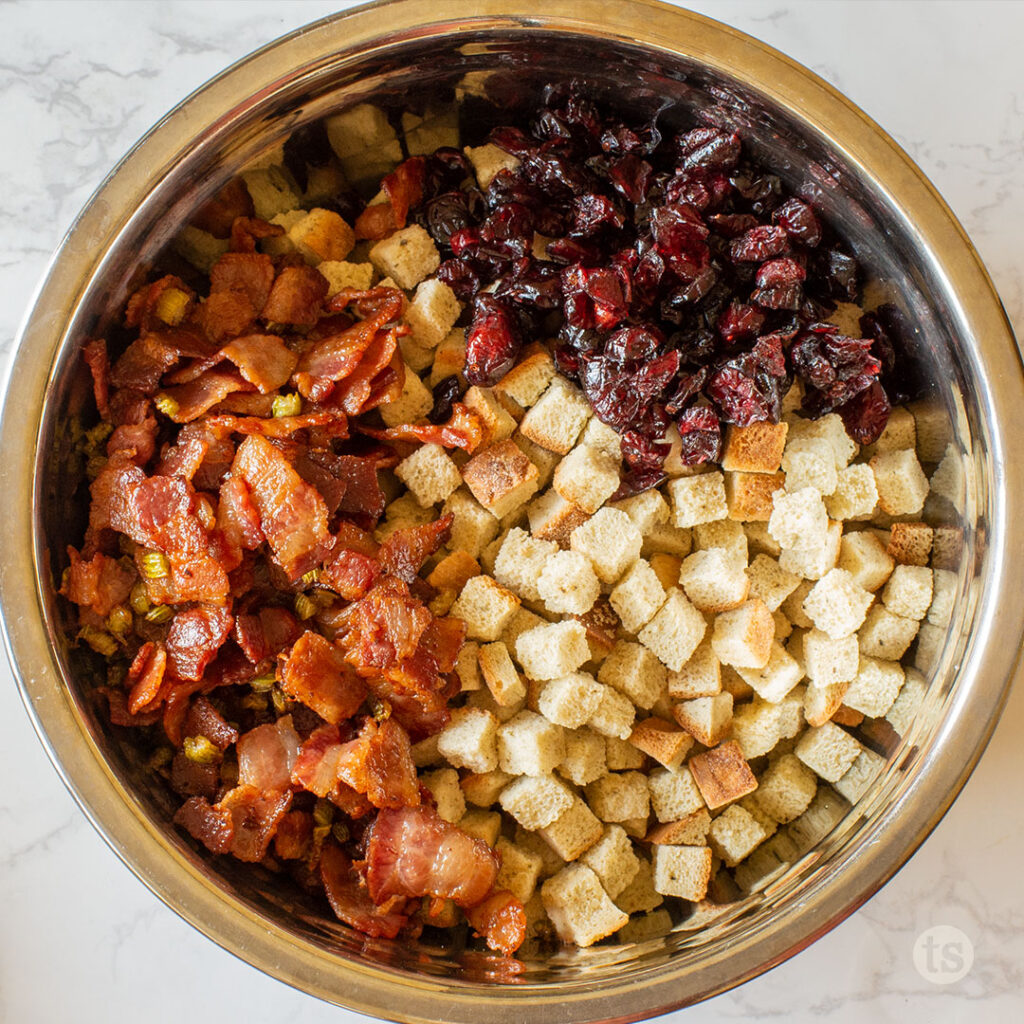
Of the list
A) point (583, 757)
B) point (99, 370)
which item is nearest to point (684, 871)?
point (583, 757)

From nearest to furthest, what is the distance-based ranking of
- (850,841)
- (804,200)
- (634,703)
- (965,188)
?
1. (850,841)
2. (804,200)
3. (634,703)
4. (965,188)

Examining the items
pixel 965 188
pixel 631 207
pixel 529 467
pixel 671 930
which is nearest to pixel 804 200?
pixel 631 207

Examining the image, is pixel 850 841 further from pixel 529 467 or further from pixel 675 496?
pixel 529 467

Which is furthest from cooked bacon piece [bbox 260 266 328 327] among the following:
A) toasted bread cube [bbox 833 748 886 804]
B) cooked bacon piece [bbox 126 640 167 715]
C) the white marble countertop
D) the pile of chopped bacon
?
toasted bread cube [bbox 833 748 886 804]

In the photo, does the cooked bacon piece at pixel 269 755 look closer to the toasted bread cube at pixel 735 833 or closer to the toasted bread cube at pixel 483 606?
the toasted bread cube at pixel 483 606

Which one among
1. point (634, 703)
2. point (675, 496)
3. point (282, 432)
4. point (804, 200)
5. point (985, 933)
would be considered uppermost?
point (804, 200)

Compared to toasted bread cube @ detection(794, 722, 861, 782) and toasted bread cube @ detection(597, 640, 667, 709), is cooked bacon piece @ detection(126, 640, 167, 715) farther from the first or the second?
toasted bread cube @ detection(794, 722, 861, 782)

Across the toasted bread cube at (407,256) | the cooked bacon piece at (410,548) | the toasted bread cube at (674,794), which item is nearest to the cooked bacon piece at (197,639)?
the cooked bacon piece at (410,548)
